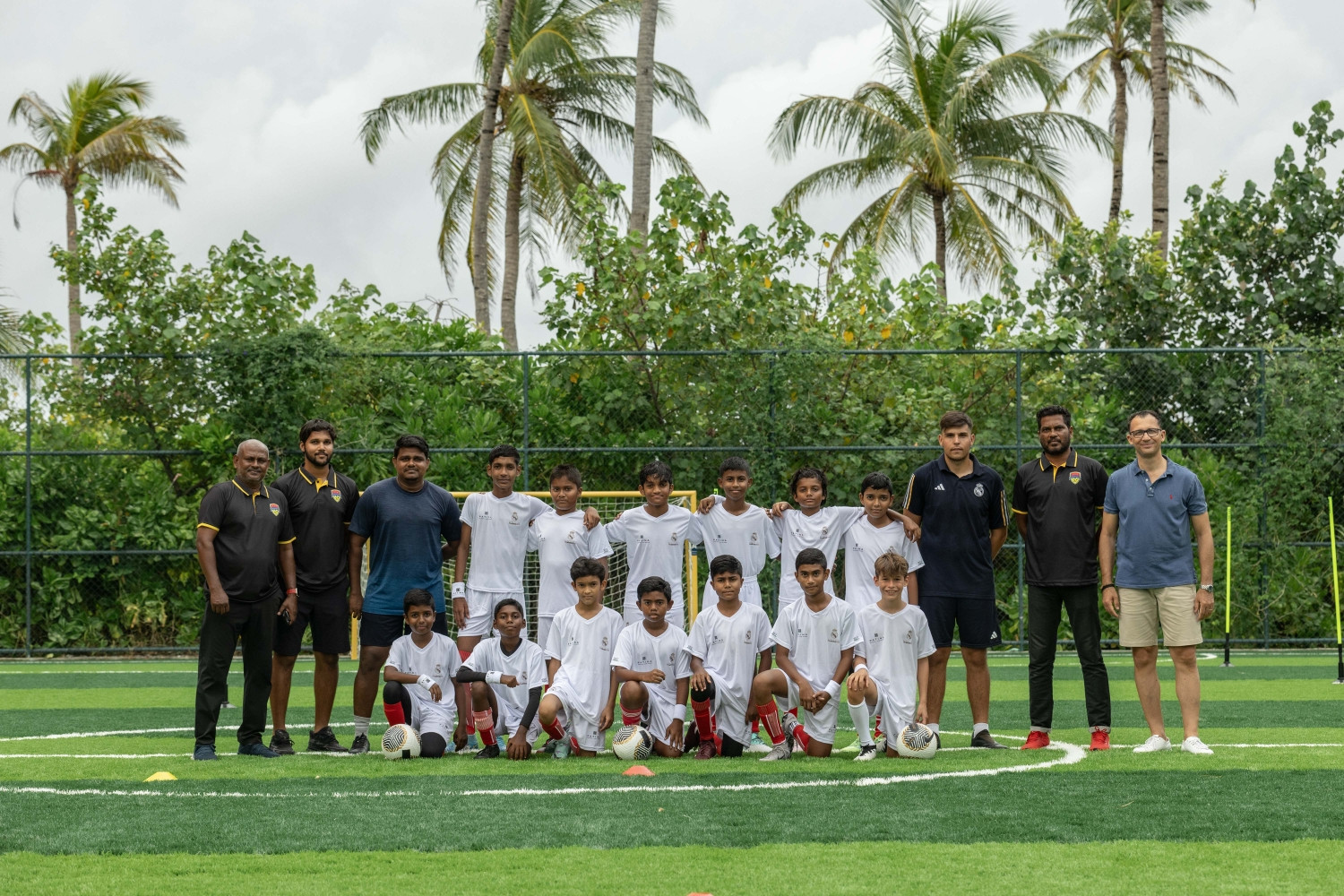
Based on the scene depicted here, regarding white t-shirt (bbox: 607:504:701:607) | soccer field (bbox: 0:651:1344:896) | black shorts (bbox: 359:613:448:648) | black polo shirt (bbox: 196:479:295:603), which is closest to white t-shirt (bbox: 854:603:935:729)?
soccer field (bbox: 0:651:1344:896)

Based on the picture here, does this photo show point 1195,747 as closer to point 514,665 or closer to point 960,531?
point 960,531

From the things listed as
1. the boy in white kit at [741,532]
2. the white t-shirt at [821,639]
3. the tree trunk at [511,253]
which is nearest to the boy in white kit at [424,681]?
the boy in white kit at [741,532]

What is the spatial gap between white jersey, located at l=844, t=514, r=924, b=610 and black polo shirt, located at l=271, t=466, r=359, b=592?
9.74 ft

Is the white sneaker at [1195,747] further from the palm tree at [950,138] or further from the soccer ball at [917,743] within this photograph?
the palm tree at [950,138]

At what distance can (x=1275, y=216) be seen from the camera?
18.3 metres

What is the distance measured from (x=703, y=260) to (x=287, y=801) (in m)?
11.1

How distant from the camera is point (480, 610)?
8.88 meters

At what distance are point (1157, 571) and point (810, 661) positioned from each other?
1.96 m

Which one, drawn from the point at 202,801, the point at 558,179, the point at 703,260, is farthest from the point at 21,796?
the point at 558,179

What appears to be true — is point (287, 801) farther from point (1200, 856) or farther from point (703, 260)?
point (703, 260)

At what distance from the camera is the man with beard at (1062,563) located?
26.2 feet

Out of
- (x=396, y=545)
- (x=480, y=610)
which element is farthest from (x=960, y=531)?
(x=396, y=545)

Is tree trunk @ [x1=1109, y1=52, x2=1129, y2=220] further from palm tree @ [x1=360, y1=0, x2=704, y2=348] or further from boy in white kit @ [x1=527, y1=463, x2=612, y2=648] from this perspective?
boy in white kit @ [x1=527, y1=463, x2=612, y2=648]

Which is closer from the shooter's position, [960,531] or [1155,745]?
[1155,745]
